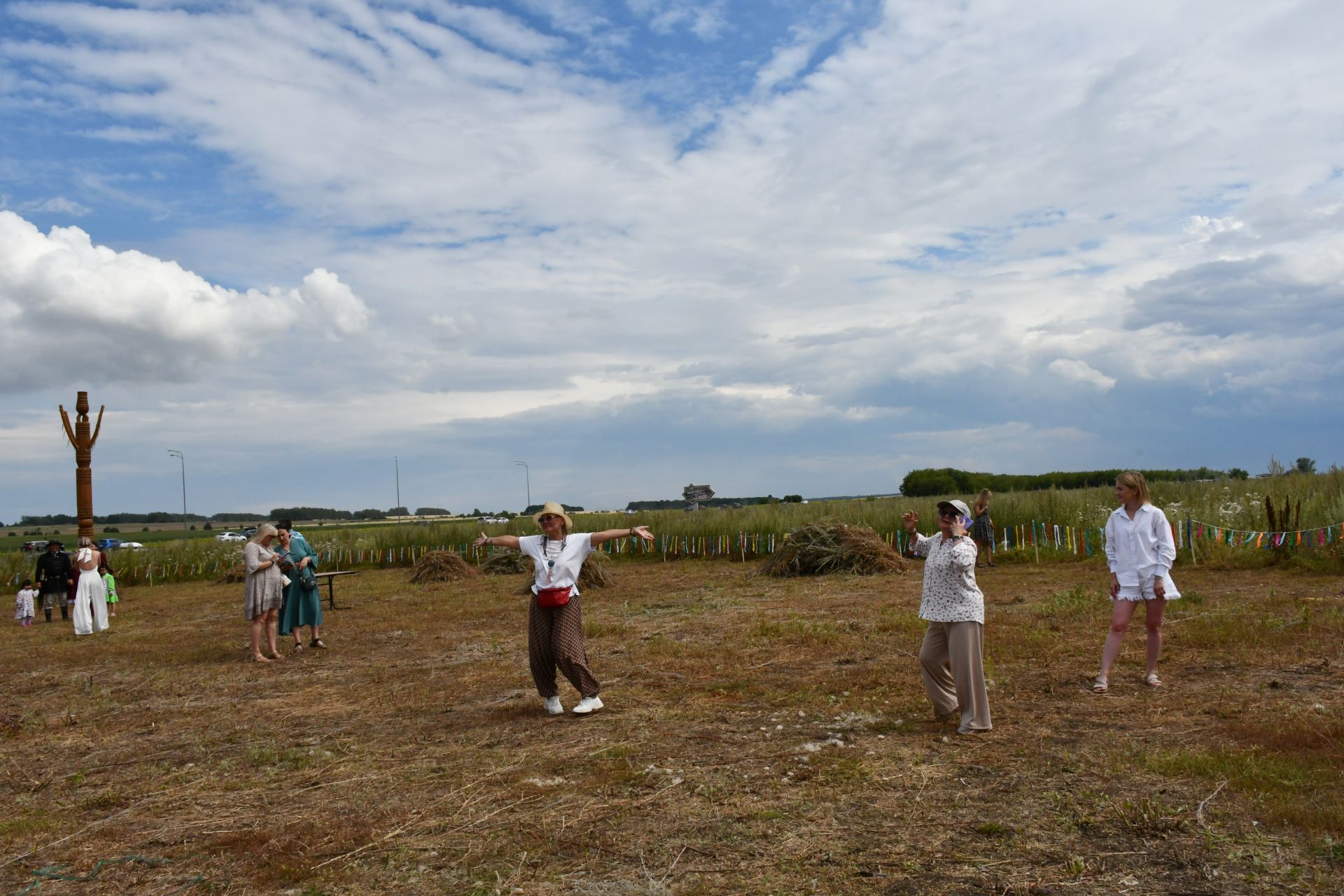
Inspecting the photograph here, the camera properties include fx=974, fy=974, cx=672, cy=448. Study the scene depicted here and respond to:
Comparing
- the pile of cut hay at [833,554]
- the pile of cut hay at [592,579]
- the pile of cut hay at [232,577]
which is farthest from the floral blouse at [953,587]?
the pile of cut hay at [232,577]

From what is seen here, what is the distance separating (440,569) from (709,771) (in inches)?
765

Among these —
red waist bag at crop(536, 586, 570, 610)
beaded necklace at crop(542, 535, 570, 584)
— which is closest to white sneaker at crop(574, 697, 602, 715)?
red waist bag at crop(536, 586, 570, 610)

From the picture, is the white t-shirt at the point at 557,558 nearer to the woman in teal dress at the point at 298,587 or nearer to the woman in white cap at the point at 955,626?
the woman in white cap at the point at 955,626

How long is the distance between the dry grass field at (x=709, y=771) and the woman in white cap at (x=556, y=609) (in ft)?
1.12

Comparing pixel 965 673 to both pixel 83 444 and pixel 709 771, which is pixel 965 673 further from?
pixel 83 444

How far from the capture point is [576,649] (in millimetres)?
7723

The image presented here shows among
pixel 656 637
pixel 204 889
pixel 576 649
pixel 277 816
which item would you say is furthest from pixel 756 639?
pixel 204 889

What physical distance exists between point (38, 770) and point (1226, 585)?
1470 cm

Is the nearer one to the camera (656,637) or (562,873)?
(562,873)

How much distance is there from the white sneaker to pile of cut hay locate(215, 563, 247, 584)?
22.9m

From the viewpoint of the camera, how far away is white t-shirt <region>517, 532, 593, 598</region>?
25.3ft

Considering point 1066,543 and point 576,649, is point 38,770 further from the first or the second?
point 1066,543

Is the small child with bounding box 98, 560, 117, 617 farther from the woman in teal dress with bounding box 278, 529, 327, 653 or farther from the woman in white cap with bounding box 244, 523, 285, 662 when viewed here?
the woman in white cap with bounding box 244, 523, 285, 662

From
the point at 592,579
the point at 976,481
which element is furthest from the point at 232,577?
the point at 976,481
